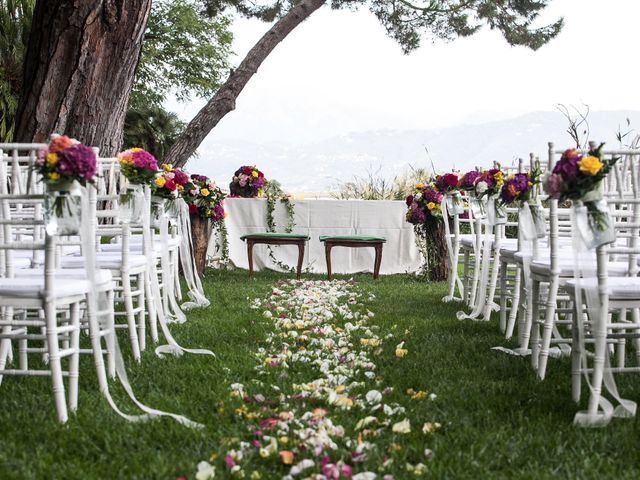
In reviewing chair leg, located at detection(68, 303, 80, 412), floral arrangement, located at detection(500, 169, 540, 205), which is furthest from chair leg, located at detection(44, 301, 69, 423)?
floral arrangement, located at detection(500, 169, 540, 205)

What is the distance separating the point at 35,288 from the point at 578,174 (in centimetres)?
189

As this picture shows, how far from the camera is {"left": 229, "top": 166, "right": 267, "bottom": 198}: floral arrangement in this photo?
901cm

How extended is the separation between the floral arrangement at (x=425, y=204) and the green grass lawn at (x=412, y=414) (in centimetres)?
318

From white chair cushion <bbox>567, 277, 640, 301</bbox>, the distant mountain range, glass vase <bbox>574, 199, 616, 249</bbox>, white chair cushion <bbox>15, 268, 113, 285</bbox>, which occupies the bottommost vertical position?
white chair cushion <bbox>567, 277, 640, 301</bbox>

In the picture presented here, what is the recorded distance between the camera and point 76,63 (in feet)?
20.0

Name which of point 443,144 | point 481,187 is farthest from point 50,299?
point 443,144

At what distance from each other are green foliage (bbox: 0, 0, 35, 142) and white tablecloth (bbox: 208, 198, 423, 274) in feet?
12.2

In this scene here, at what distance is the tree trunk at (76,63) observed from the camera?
602 centimetres

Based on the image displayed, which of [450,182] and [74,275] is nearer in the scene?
[74,275]

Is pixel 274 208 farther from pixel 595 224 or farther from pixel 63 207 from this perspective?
pixel 595 224

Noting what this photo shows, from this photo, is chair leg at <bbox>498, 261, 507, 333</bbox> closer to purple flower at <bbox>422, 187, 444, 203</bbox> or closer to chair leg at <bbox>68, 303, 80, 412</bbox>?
chair leg at <bbox>68, 303, 80, 412</bbox>

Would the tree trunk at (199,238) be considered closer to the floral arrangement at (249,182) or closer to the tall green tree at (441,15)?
the floral arrangement at (249,182)

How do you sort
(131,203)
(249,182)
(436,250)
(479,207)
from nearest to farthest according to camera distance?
(131,203), (479,207), (436,250), (249,182)

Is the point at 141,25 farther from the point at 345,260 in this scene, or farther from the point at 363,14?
the point at 363,14
